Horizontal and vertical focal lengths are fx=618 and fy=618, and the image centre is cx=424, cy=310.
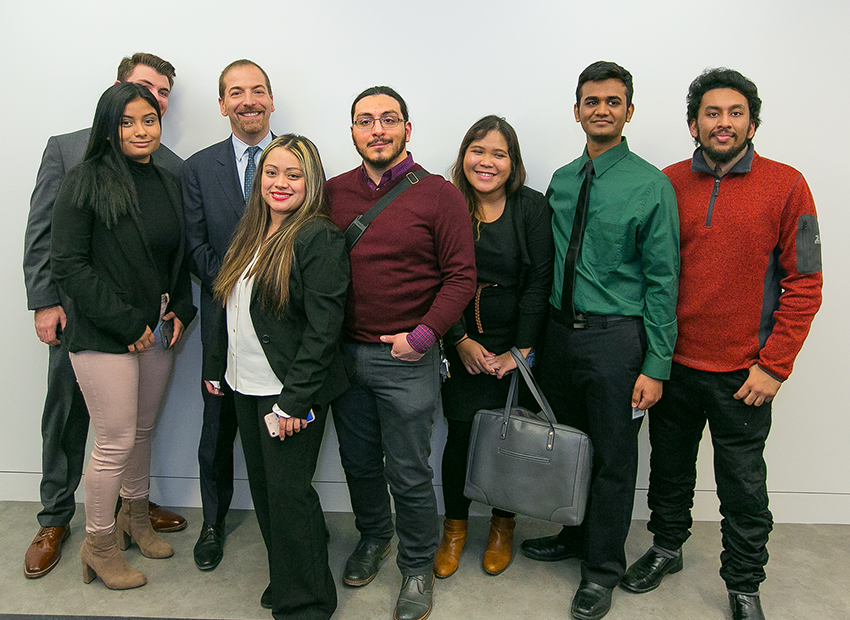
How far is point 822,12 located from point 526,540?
2559mm

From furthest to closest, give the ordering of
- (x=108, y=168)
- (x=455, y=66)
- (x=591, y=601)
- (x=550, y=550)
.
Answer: (x=455, y=66), (x=550, y=550), (x=591, y=601), (x=108, y=168)

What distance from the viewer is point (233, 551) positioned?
257 cm

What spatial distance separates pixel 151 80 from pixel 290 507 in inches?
70.1

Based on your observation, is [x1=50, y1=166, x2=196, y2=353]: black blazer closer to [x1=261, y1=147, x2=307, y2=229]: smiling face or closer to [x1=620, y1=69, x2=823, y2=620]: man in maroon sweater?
[x1=261, y1=147, x2=307, y2=229]: smiling face

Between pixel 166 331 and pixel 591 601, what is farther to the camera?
pixel 166 331

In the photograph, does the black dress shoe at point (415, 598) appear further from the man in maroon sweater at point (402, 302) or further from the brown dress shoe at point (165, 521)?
the brown dress shoe at point (165, 521)

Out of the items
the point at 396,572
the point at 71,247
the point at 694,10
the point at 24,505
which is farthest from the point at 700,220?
the point at 24,505

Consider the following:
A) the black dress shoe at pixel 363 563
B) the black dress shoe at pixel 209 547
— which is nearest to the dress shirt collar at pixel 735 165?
the black dress shoe at pixel 363 563

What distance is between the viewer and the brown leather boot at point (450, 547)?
2412 mm

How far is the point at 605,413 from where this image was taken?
2.16 metres

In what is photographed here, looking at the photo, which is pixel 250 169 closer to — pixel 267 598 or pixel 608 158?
pixel 608 158

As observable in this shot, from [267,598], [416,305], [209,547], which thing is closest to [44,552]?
[209,547]

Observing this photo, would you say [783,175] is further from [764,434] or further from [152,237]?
[152,237]

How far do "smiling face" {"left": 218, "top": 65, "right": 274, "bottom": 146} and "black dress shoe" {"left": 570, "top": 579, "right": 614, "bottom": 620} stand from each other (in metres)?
2.11
